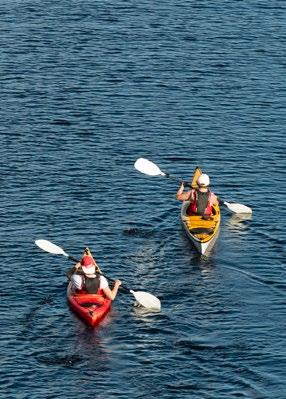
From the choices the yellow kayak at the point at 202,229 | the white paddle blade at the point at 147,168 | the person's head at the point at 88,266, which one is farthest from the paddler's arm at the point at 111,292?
the white paddle blade at the point at 147,168

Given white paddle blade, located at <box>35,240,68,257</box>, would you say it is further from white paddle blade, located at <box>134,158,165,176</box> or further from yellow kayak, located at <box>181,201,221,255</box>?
white paddle blade, located at <box>134,158,165,176</box>

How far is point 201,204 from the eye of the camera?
2405 inches

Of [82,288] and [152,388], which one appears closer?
[152,388]

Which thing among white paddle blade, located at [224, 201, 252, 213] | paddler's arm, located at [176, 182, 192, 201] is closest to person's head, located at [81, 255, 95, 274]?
paddler's arm, located at [176, 182, 192, 201]

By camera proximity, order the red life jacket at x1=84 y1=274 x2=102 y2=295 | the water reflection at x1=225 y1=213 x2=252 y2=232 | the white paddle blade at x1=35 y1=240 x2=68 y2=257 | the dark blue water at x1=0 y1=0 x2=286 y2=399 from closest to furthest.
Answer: the dark blue water at x1=0 y1=0 x2=286 y2=399, the red life jacket at x1=84 y1=274 x2=102 y2=295, the white paddle blade at x1=35 y1=240 x2=68 y2=257, the water reflection at x1=225 y1=213 x2=252 y2=232

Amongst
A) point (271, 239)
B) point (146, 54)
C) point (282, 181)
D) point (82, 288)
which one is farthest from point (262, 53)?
point (82, 288)

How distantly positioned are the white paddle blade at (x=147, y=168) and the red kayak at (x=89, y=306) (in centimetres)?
1340

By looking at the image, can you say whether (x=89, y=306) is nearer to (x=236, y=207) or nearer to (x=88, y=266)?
(x=88, y=266)

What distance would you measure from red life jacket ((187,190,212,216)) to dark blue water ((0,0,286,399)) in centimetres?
145

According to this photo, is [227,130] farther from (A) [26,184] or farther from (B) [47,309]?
(B) [47,309]

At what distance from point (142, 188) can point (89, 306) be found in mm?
15738

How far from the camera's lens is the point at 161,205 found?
65250 millimetres

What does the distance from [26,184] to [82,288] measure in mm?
15308

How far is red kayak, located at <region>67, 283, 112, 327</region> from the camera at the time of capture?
52.0 metres
